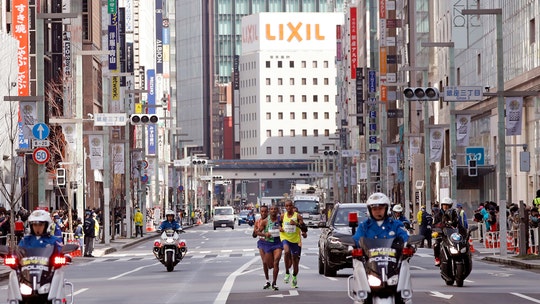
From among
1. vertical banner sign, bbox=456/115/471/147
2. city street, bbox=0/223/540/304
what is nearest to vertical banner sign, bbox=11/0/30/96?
Result: vertical banner sign, bbox=456/115/471/147

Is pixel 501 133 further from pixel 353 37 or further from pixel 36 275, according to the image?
pixel 353 37

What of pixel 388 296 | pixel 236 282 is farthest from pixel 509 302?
pixel 236 282

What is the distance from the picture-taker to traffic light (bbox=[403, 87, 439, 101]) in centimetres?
4931

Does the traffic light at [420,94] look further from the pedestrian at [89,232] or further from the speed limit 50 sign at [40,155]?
the speed limit 50 sign at [40,155]

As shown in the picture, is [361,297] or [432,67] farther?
[432,67]

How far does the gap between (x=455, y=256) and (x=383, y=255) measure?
11.8 metres

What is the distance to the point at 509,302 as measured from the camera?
922 inches

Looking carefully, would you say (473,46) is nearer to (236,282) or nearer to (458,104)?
(458,104)

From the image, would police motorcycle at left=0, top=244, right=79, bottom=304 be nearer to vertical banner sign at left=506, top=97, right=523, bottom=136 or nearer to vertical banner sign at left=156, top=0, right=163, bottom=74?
vertical banner sign at left=506, top=97, right=523, bottom=136

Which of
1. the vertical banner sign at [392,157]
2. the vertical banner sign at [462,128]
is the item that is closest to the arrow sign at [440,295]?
the vertical banner sign at [462,128]

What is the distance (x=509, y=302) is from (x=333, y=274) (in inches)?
407

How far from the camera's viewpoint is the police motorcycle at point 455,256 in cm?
2855

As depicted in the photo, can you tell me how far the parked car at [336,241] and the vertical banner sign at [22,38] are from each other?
132ft

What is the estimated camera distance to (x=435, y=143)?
6238cm
